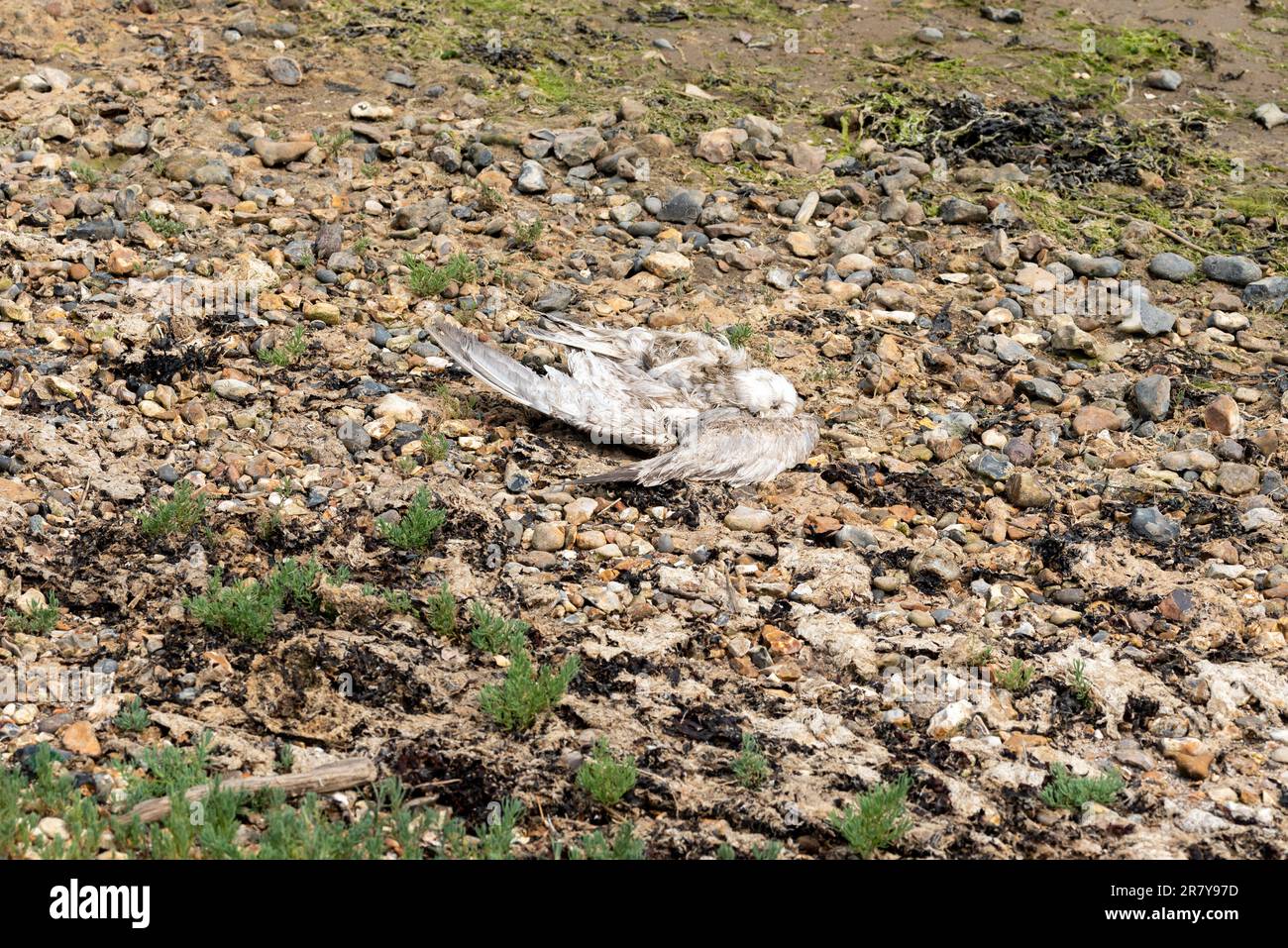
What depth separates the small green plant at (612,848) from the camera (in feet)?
11.5

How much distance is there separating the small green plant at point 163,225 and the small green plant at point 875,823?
183 inches

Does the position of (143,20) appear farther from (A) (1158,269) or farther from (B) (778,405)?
(A) (1158,269)

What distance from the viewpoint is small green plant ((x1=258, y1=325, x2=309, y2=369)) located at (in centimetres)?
586

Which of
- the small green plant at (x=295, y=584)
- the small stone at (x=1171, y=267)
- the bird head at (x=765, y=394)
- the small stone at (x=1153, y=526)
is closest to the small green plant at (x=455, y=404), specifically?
the bird head at (x=765, y=394)

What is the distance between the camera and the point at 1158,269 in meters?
6.97

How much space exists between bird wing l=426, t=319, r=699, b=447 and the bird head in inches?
8.9

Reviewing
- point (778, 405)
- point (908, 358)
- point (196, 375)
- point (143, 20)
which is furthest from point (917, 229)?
point (143, 20)

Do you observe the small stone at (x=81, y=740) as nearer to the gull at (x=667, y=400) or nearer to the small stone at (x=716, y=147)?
the gull at (x=667, y=400)

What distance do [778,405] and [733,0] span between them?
16.1ft

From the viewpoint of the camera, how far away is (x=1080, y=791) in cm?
386

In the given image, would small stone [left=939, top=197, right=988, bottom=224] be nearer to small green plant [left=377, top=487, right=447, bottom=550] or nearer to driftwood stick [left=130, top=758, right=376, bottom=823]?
small green plant [left=377, top=487, right=447, bottom=550]

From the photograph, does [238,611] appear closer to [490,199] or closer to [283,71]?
[490,199]
